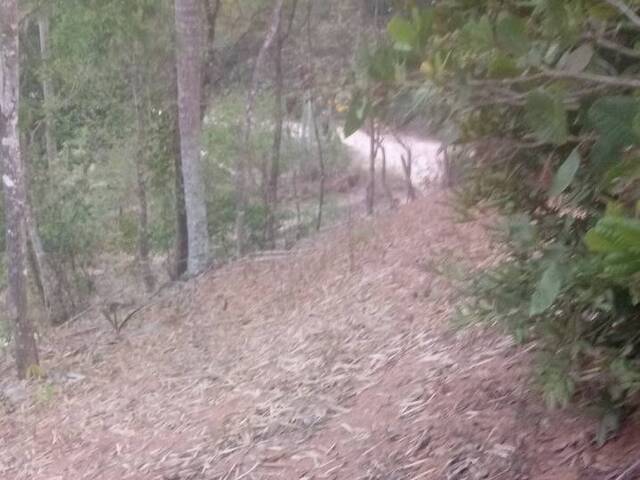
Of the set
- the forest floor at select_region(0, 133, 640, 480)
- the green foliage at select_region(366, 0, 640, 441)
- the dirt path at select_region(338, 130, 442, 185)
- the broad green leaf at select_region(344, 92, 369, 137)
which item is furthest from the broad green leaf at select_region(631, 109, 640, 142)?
the dirt path at select_region(338, 130, 442, 185)

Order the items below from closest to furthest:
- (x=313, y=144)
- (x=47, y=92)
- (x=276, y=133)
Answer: (x=47, y=92)
(x=276, y=133)
(x=313, y=144)

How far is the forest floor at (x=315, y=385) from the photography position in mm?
5301

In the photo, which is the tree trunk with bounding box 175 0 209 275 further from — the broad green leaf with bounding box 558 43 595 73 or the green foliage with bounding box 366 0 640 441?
the broad green leaf with bounding box 558 43 595 73

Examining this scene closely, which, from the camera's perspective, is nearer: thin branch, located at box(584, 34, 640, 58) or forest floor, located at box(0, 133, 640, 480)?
thin branch, located at box(584, 34, 640, 58)

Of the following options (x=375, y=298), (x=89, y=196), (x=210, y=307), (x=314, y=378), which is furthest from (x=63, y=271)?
(x=314, y=378)

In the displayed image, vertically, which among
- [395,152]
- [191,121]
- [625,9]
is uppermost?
[625,9]

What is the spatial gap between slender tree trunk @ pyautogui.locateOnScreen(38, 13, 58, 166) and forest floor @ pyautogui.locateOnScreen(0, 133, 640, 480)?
407cm

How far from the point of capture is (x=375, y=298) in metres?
9.73

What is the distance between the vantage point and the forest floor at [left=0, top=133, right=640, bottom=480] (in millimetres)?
5301

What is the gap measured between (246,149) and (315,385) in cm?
1011

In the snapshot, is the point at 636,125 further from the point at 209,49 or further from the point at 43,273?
the point at 43,273

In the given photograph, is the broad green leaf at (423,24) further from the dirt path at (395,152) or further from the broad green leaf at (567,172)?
the dirt path at (395,152)

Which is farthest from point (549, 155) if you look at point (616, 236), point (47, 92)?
point (47, 92)

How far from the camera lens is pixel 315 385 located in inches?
304
